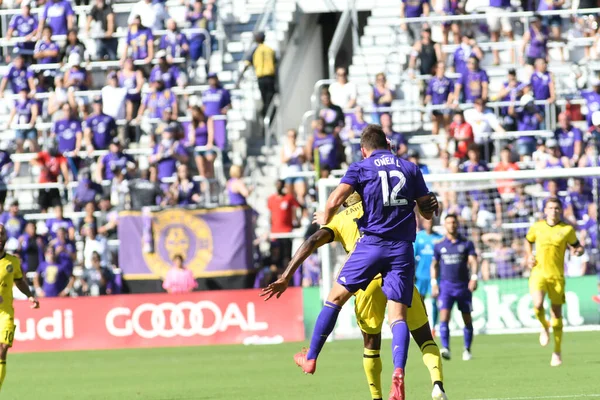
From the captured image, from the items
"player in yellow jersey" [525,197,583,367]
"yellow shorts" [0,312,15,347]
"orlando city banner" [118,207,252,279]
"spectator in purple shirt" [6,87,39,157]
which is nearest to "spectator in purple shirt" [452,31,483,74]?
"orlando city banner" [118,207,252,279]

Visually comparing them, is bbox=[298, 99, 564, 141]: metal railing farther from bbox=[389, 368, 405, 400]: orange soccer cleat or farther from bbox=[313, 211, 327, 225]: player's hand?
bbox=[389, 368, 405, 400]: orange soccer cleat

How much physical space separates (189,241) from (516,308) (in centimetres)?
641

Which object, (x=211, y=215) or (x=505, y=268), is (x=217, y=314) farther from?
(x=505, y=268)

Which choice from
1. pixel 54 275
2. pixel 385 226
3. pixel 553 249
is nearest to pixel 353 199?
pixel 385 226

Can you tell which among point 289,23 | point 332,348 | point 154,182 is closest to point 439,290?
point 332,348

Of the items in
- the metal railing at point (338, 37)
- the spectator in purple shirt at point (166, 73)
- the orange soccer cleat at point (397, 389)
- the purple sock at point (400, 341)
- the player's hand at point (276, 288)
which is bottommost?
the orange soccer cleat at point (397, 389)

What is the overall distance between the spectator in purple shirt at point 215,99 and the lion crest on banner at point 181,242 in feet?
10.2

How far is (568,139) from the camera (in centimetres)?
2538

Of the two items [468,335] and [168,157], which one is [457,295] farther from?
[168,157]

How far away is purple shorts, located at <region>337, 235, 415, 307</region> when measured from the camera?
11211 mm

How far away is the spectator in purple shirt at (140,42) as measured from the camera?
98.0ft

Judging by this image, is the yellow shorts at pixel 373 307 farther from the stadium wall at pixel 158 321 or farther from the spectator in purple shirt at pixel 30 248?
the spectator in purple shirt at pixel 30 248

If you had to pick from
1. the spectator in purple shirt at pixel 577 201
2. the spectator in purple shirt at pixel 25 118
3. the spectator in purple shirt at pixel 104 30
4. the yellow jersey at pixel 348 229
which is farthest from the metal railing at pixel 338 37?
the yellow jersey at pixel 348 229

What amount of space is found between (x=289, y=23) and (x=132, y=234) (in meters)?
7.69
